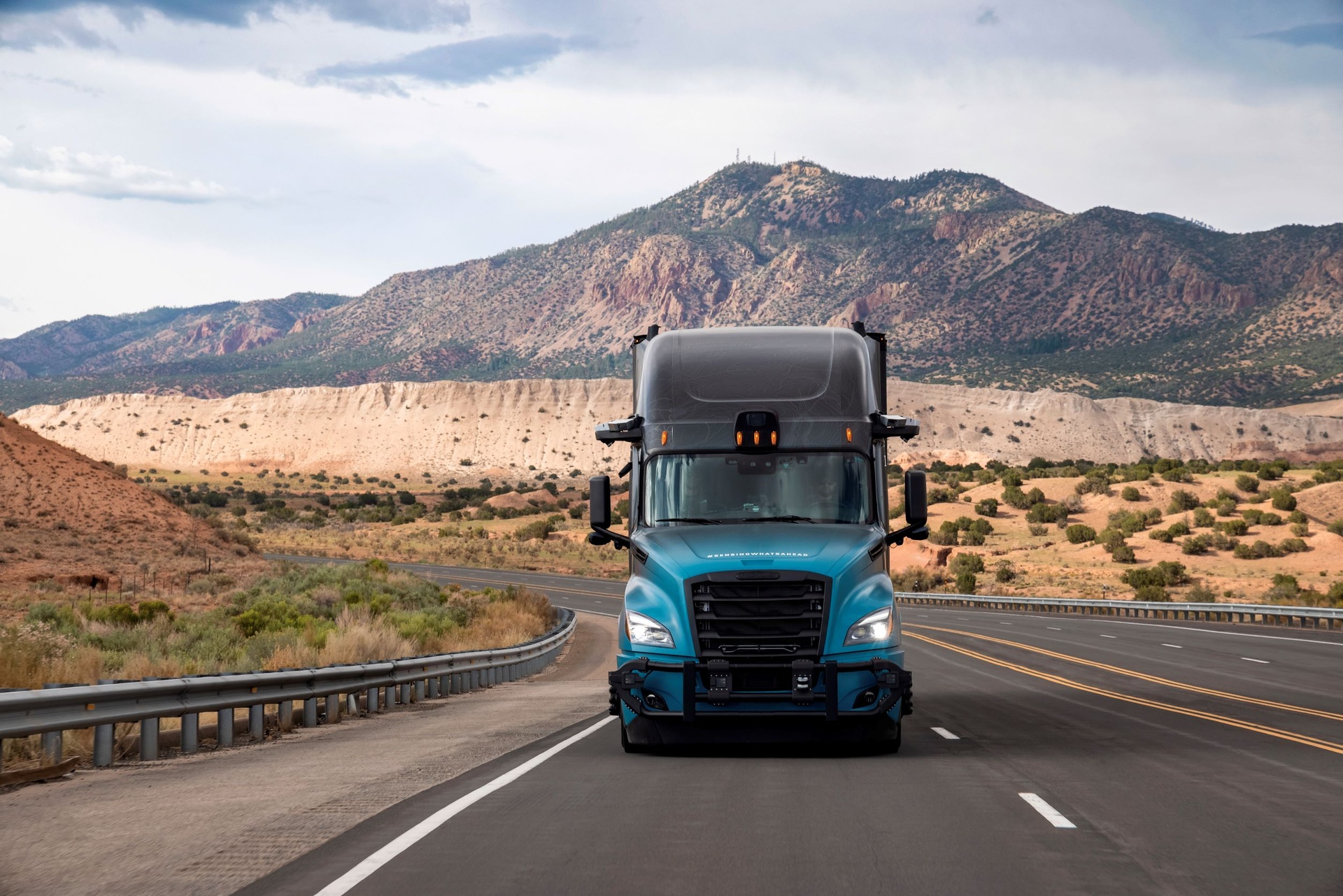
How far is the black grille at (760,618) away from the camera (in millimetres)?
12227

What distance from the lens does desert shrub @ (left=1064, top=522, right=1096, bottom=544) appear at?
77.6m

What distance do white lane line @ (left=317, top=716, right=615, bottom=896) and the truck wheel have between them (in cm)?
69

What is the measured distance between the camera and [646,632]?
1256 cm

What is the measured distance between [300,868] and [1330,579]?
61172 mm

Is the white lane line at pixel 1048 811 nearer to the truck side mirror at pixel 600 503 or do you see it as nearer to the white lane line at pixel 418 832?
the truck side mirror at pixel 600 503

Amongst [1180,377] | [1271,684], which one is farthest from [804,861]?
[1180,377]

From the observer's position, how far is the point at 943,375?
529 feet

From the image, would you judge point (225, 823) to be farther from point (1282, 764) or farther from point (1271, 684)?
point (1271, 684)

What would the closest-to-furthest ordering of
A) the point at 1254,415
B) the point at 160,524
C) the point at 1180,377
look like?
the point at 160,524, the point at 1254,415, the point at 1180,377

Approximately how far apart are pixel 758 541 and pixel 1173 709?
890 centimetres

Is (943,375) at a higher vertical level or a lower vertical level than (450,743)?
higher

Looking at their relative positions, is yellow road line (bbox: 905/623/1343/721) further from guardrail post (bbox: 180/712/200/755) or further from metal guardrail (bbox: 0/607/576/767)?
guardrail post (bbox: 180/712/200/755)

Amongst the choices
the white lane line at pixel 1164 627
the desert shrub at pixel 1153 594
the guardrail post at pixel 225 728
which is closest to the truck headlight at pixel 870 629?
the guardrail post at pixel 225 728

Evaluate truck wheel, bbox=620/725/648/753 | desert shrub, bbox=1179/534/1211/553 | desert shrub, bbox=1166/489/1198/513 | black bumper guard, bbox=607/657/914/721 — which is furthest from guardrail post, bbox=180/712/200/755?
desert shrub, bbox=1166/489/1198/513
